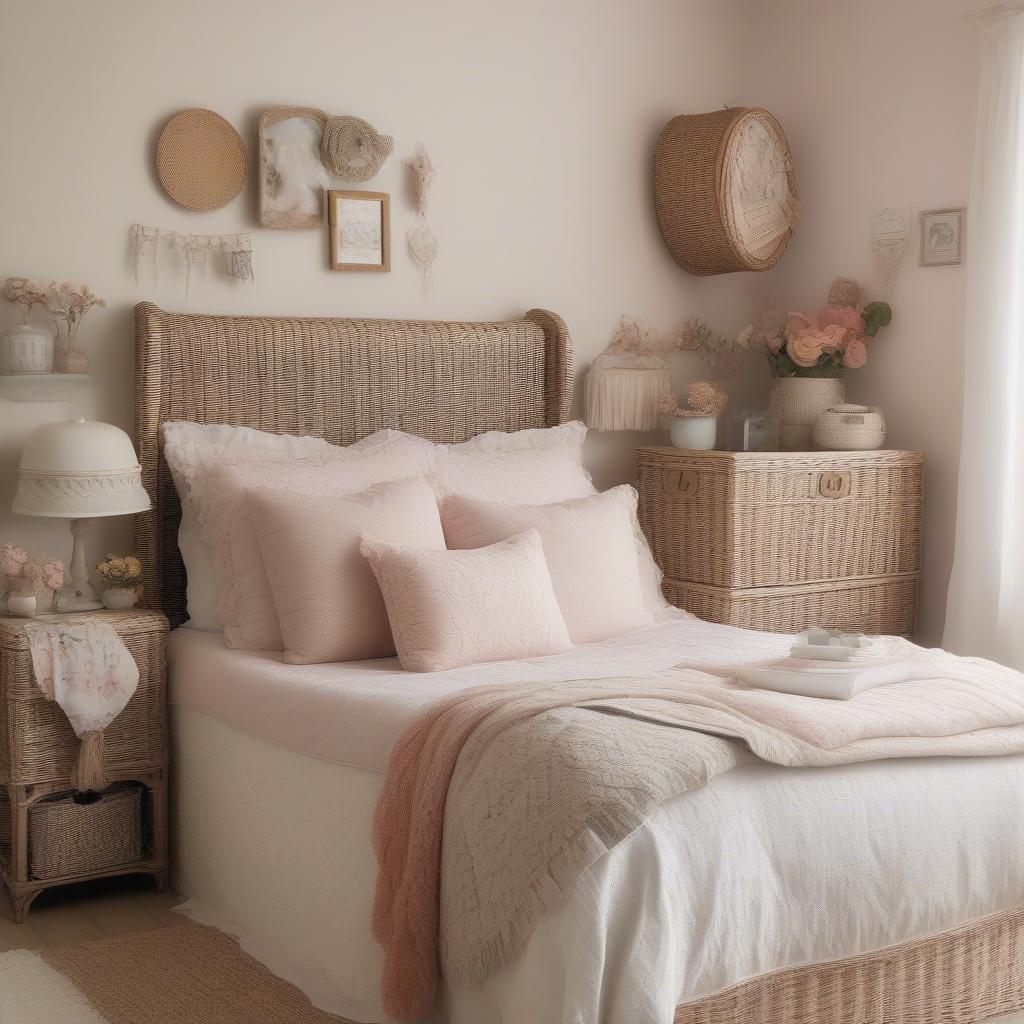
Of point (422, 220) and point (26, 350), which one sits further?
point (422, 220)

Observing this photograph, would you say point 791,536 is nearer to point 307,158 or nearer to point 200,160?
point 307,158

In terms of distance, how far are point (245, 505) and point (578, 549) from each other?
843 millimetres

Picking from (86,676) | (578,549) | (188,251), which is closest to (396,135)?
(188,251)

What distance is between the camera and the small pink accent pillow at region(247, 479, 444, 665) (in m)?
3.18

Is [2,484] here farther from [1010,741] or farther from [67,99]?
[1010,741]

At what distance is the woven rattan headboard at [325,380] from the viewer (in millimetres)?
3590

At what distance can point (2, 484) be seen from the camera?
3.45 metres

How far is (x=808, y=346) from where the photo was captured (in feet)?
14.0

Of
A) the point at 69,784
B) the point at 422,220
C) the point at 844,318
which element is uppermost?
the point at 422,220

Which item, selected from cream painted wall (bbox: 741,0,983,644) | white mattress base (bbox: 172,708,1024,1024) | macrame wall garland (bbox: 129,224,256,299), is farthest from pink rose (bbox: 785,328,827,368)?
white mattress base (bbox: 172,708,1024,1024)

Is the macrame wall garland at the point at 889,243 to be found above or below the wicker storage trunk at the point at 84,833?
above

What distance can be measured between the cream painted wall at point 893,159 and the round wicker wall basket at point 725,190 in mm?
158

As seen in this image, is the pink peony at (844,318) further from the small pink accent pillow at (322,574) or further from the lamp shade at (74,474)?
the lamp shade at (74,474)

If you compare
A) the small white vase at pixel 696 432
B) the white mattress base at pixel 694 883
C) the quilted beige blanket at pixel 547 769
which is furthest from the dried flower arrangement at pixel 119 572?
the small white vase at pixel 696 432
